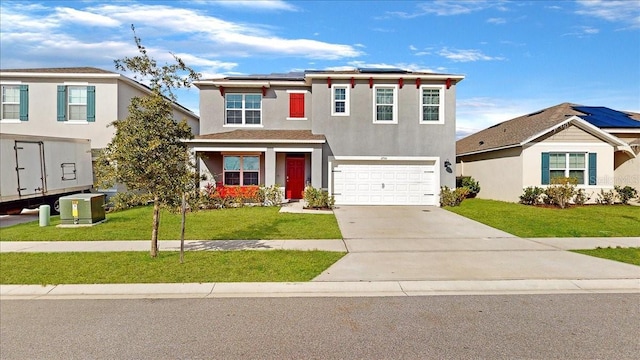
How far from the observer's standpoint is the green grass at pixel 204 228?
1139 cm

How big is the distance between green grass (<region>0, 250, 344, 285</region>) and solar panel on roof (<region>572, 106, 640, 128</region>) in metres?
20.6

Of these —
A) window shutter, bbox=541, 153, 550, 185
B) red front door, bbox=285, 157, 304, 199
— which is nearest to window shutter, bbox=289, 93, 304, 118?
red front door, bbox=285, 157, 304, 199

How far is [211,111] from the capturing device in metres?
21.7

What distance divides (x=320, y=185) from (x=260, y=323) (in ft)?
47.6

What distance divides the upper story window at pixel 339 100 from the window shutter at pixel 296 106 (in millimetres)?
2000

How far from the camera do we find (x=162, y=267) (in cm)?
801

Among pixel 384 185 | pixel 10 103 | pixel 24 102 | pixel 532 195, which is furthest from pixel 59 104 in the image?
pixel 532 195

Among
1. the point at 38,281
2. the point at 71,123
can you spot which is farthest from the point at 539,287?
the point at 71,123

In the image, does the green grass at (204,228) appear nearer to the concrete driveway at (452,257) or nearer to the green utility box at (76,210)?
the green utility box at (76,210)

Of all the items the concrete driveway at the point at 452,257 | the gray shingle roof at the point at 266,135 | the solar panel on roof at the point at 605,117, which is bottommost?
the concrete driveway at the point at 452,257

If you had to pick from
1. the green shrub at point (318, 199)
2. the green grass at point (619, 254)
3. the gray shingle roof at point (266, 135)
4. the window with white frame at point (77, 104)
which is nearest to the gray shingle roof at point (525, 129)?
the green shrub at point (318, 199)

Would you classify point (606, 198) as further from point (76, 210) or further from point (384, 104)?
point (76, 210)

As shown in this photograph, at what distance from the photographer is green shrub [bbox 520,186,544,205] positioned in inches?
778

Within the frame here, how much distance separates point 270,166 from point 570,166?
15132 mm
